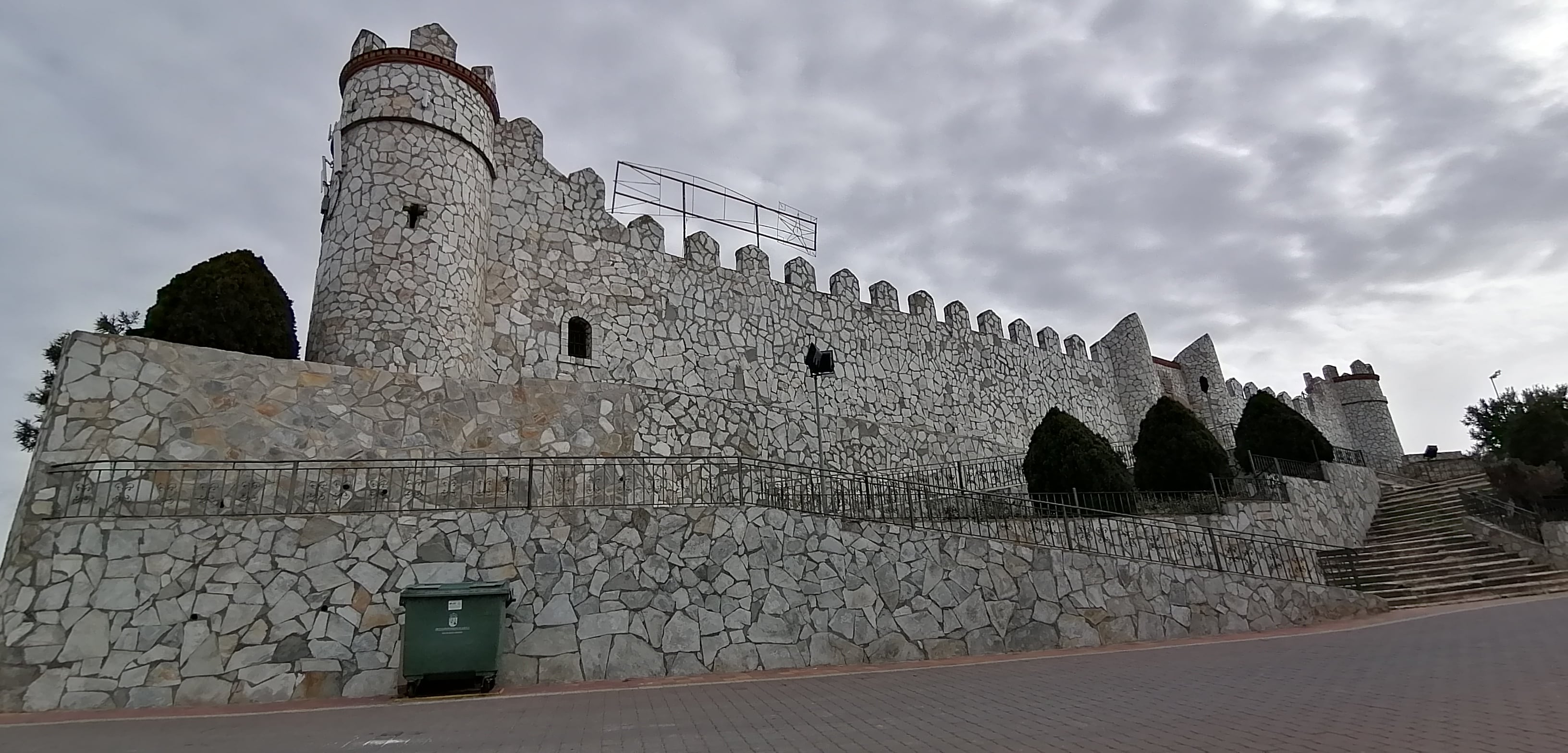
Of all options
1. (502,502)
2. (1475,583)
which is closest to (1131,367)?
(1475,583)

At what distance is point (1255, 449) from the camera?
23469 millimetres

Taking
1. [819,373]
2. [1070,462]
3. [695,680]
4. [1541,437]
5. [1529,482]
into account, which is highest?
[819,373]

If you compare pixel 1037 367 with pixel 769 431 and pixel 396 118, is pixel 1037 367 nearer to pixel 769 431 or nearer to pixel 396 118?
pixel 769 431

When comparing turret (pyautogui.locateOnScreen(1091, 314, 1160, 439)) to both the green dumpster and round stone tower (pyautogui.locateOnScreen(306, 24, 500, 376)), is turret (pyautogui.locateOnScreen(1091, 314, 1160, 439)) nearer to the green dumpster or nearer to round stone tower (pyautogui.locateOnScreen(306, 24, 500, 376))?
round stone tower (pyautogui.locateOnScreen(306, 24, 500, 376))

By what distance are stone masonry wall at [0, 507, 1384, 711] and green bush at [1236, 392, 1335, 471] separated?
11.9m

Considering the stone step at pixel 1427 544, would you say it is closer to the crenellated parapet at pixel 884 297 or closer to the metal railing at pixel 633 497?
the metal railing at pixel 633 497

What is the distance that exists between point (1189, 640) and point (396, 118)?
1741cm

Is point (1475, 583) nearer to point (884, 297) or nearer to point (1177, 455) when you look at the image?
point (1177, 455)

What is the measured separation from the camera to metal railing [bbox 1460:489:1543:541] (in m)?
19.4

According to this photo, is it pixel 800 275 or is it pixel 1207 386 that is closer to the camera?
pixel 800 275

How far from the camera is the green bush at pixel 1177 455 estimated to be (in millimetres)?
17438

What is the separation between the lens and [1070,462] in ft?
51.5

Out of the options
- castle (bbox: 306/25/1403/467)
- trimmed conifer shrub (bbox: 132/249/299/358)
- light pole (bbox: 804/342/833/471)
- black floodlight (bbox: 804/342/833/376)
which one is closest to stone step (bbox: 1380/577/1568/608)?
castle (bbox: 306/25/1403/467)

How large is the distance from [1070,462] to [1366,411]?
40.0 m
